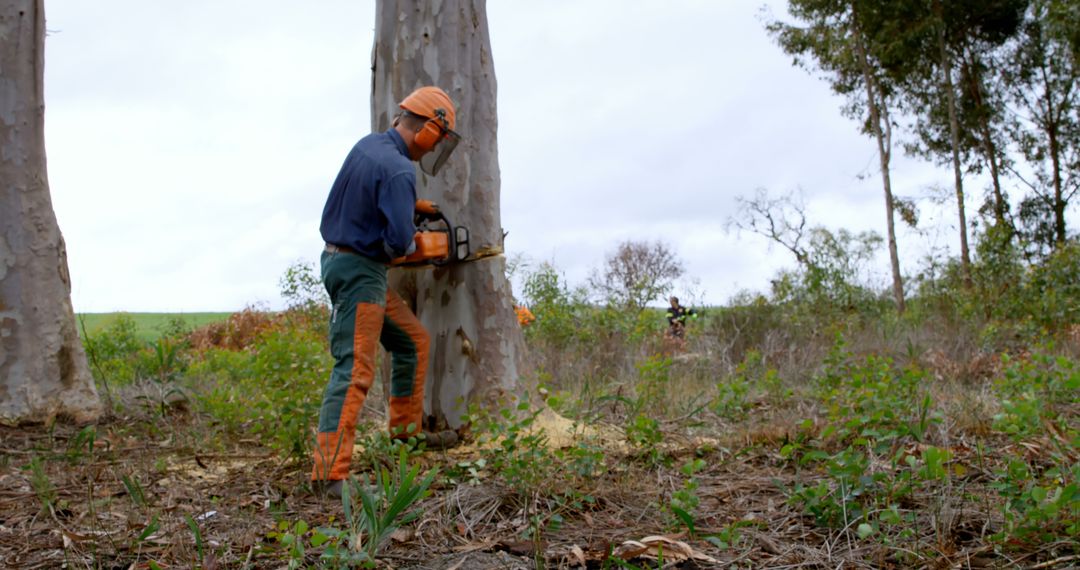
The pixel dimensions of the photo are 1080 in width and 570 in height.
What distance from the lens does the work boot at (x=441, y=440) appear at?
582 centimetres

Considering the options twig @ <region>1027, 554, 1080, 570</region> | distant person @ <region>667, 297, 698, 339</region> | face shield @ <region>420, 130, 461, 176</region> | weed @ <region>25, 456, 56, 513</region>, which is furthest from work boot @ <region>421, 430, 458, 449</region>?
distant person @ <region>667, 297, 698, 339</region>

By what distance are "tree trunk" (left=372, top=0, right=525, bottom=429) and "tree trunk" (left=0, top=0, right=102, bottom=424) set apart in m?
3.21

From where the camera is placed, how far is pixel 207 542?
3941 mm

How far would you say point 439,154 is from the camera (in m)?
5.58

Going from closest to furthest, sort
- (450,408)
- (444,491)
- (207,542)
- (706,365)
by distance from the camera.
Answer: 1. (207,542)
2. (444,491)
3. (450,408)
4. (706,365)

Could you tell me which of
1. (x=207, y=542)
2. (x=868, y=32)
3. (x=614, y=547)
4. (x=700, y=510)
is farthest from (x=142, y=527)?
(x=868, y=32)

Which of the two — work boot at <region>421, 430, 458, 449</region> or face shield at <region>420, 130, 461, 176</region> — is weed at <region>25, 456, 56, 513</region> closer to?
work boot at <region>421, 430, 458, 449</region>

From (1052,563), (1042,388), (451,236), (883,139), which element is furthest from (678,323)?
(883,139)

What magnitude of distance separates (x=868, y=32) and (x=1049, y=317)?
643 inches

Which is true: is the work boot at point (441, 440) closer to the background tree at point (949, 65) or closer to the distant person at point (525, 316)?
the distant person at point (525, 316)

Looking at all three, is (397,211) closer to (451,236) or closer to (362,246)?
(362,246)

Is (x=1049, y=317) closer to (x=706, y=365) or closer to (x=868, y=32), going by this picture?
(x=706, y=365)

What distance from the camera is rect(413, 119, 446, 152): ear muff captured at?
17.0 ft

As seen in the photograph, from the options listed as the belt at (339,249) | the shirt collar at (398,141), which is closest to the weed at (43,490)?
the belt at (339,249)
